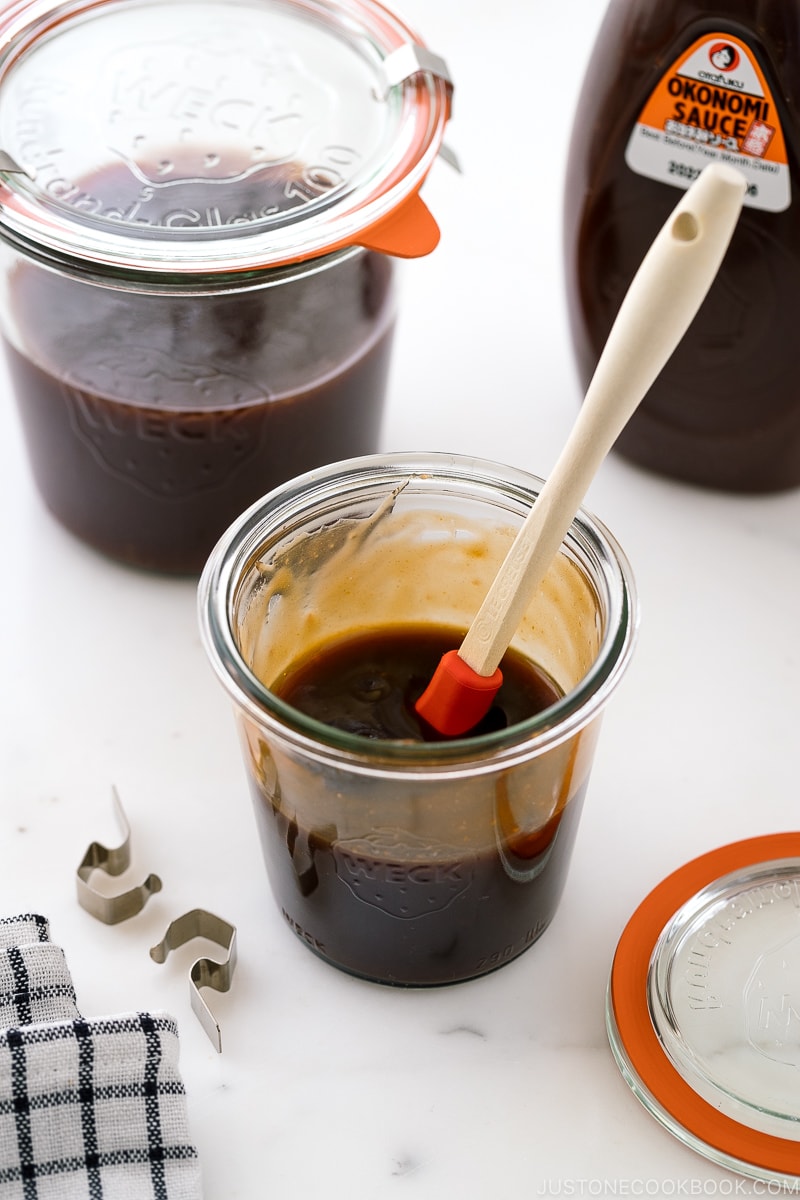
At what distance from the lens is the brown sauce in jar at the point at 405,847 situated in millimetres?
714

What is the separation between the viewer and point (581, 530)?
2.49 feet

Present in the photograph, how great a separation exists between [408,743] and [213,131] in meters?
0.44

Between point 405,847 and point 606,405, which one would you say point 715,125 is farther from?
point 405,847

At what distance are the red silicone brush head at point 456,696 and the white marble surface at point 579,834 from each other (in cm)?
15

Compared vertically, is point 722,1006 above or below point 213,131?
below

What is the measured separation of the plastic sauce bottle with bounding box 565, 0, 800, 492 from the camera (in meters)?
0.89

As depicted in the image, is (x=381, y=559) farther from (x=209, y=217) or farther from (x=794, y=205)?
(x=794, y=205)

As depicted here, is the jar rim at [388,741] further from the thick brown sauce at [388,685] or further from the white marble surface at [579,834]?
the white marble surface at [579,834]

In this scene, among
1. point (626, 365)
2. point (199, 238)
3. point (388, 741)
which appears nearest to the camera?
point (626, 365)

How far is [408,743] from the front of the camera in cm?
70

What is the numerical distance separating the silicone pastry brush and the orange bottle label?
28 centimetres

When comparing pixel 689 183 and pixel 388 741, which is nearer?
pixel 388 741

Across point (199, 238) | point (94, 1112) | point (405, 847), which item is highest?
point (199, 238)

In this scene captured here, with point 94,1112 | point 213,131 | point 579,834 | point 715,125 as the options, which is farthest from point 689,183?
point 94,1112
